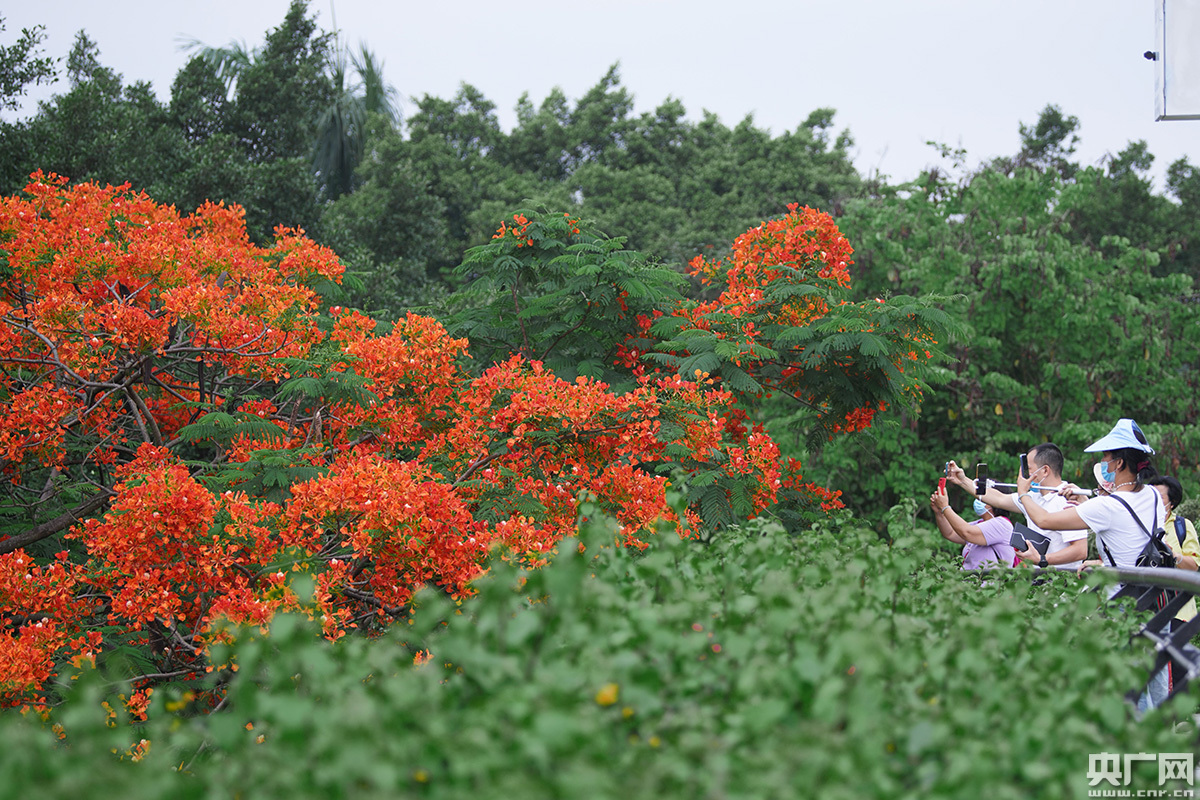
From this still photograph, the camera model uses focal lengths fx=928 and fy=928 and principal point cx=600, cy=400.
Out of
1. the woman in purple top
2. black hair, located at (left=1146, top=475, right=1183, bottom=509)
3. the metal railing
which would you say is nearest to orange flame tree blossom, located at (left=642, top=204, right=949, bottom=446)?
the woman in purple top

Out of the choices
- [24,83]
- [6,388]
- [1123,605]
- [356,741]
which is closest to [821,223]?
[1123,605]

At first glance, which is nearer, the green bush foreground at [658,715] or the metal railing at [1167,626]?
the green bush foreground at [658,715]

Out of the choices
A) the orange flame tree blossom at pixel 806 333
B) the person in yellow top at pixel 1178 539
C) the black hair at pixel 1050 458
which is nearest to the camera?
the person in yellow top at pixel 1178 539

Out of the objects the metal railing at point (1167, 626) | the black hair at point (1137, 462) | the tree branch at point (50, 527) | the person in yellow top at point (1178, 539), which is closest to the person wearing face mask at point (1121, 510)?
the black hair at point (1137, 462)

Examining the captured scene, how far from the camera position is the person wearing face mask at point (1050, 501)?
5.39 metres

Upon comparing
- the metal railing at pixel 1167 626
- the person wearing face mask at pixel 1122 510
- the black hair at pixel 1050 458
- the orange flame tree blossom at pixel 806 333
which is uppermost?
the orange flame tree blossom at pixel 806 333

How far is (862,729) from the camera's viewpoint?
1.67 metres

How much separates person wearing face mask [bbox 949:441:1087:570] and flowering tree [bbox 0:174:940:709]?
4.76 feet

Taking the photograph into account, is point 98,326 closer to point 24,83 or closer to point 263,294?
point 263,294

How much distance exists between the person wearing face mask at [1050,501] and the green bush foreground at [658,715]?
3097 millimetres

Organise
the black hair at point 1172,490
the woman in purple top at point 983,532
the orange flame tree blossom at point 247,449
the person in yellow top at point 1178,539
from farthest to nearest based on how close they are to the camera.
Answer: the woman in purple top at point 983,532, the black hair at point 1172,490, the person in yellow top at point 1178,539, the orange flame tree blossom at point 247,449

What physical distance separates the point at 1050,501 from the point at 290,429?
4.64 meters

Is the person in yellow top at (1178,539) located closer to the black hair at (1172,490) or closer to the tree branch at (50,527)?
the black hair at (1172,490)

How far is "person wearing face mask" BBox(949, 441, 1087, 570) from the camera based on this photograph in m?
5.39
